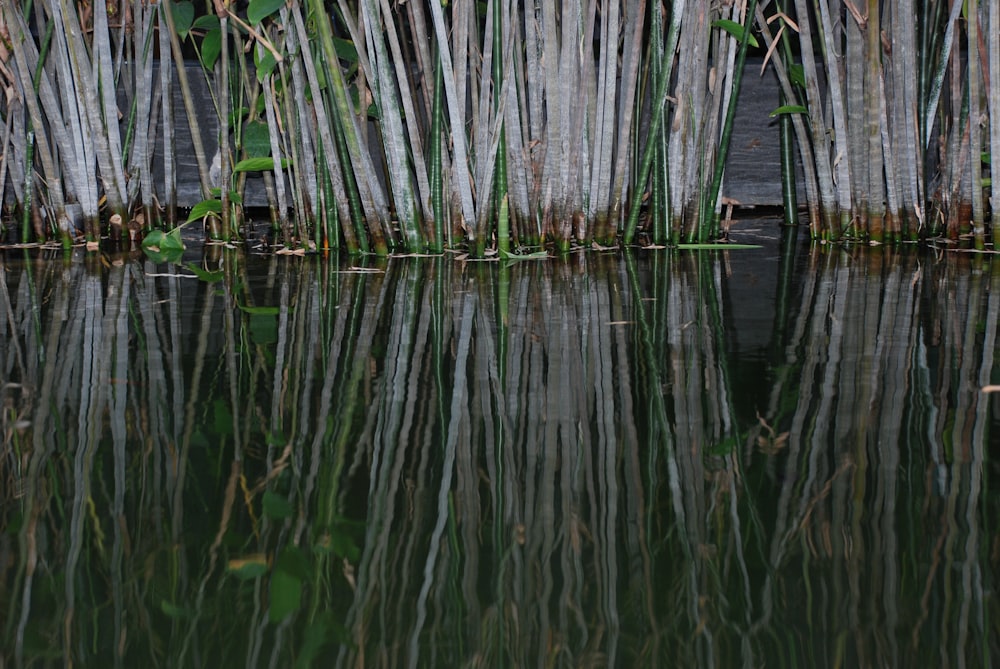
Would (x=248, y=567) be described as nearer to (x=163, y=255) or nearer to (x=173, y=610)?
(x=173, y=610)

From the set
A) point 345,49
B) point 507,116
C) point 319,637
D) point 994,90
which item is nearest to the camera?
point 319,637

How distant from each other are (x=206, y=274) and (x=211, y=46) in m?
0.52

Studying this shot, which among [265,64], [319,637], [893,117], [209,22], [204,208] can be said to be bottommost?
[319,637]

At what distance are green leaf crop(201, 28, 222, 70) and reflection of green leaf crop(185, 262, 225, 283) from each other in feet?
1.46

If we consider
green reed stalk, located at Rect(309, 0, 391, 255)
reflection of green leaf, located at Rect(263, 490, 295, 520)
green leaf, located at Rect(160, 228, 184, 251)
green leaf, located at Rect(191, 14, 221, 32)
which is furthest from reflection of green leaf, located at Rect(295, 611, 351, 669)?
green leaf, located at Rect(191, 14, 221, 32)

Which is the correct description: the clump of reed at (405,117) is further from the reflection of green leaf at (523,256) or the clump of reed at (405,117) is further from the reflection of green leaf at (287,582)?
the reflection of green leaf at (287,582)

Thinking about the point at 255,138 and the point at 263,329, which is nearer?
the point at 263,329

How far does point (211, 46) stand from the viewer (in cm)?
206

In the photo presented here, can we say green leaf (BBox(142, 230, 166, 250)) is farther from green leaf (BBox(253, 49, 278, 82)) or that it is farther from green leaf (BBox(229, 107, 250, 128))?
green leaf (BBox(253, 49, 278, 82))

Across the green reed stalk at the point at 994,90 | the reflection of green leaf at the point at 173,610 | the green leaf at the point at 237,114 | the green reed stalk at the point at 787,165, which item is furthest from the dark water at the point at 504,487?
the green reed stalk at the point at 787,165

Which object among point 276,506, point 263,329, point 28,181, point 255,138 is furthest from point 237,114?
point 276,506

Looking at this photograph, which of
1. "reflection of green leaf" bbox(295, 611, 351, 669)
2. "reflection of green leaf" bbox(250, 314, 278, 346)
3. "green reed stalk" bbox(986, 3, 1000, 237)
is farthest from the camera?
"green reed stalk" bbox(986, 3, 1000, 237)

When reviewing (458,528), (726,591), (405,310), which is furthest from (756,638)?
(405,310)

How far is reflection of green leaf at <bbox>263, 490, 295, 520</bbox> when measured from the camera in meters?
0.71
